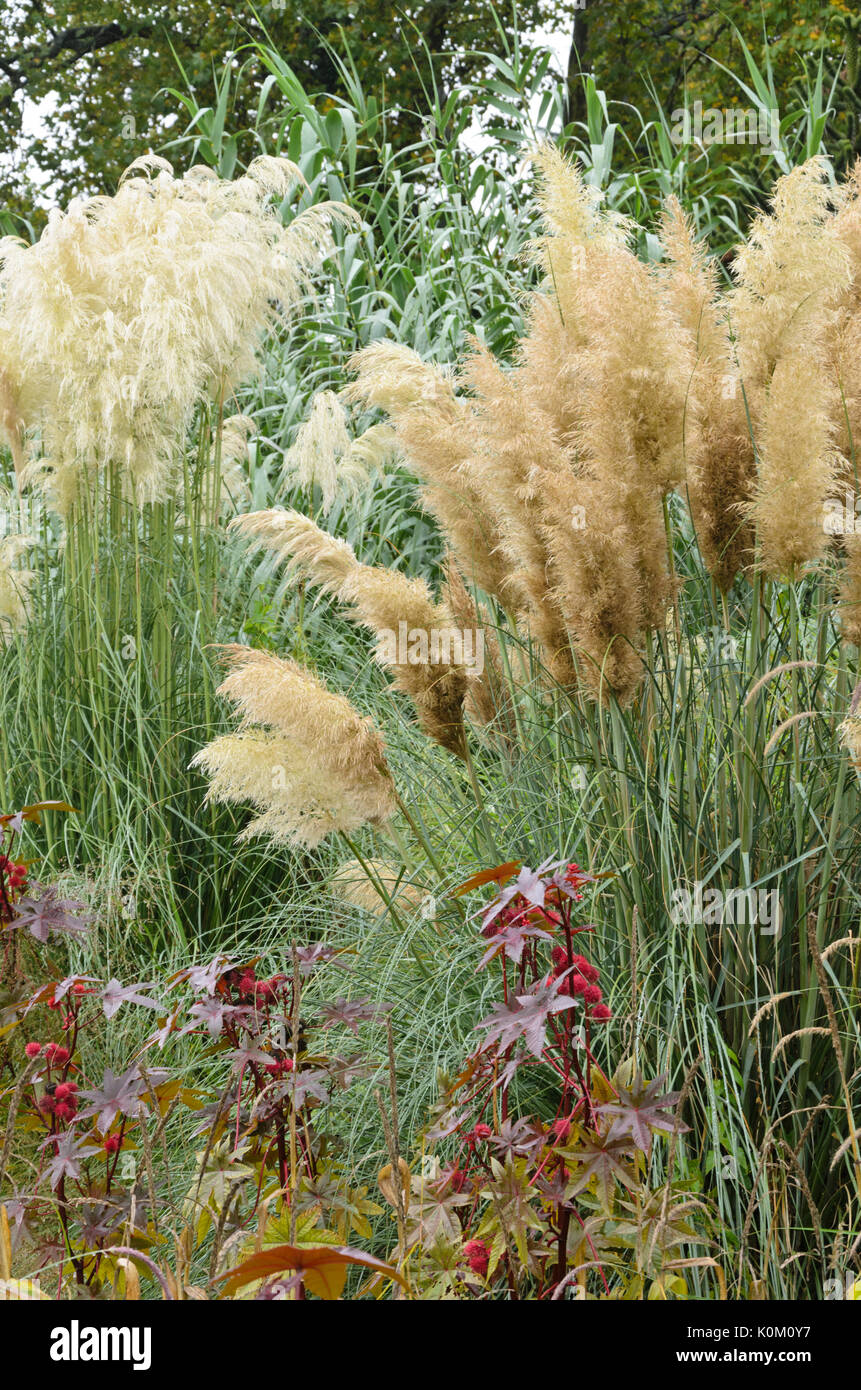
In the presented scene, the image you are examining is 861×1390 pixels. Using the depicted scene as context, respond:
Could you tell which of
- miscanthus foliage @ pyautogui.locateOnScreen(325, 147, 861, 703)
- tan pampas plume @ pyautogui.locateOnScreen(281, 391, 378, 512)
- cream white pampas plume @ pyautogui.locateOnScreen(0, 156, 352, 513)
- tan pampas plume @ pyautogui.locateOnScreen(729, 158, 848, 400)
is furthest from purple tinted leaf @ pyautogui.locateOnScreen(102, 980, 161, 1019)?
tan pampas plume @ pyautogui.locateOnScreen(281, 391, 378, 512)

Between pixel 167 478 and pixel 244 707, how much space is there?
199cm

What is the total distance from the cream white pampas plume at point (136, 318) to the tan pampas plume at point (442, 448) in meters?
0.79

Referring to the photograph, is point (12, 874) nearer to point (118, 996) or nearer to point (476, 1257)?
point (118, 996)

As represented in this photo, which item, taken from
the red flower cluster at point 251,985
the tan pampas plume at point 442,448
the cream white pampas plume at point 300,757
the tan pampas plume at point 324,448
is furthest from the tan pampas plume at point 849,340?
the tan pampas plume at point 324,448

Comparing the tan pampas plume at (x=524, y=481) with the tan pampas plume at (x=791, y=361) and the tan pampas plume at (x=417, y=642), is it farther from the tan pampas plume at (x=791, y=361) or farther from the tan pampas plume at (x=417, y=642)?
the tan pampas plume at (x=791, y=361)

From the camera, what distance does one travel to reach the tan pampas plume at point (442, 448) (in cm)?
310

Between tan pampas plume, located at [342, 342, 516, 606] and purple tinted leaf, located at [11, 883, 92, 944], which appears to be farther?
tan pampas plume, located at [342, 342, 516, 606]

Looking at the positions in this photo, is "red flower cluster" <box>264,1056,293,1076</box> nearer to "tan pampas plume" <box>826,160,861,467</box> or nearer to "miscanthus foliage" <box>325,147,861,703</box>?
"miscanthus foliage" <box>325,147,861,703</box>

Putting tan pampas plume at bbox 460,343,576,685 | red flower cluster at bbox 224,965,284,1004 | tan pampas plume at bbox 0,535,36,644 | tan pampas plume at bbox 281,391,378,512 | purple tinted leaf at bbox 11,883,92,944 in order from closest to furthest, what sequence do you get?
red flower cluster at bbox 224,965,284,1004, purple tinted leaf at bbox 11,883,92,944, tan pampas plume at bbox 460,343,576,685, tan pampas plume at bbox 0,535,36,644, tan pampas plume at bbox 281,391,378,512

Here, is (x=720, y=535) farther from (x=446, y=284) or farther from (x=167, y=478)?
(x=446, y=284)

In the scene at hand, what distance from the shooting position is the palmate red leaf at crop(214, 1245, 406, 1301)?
4.42ft

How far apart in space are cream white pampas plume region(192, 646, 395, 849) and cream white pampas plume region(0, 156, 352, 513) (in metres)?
1.57

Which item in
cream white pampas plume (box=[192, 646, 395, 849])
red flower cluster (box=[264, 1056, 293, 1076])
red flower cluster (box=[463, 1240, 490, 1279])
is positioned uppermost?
cream white pampas plume (box=[192, 646, 395, 849])
